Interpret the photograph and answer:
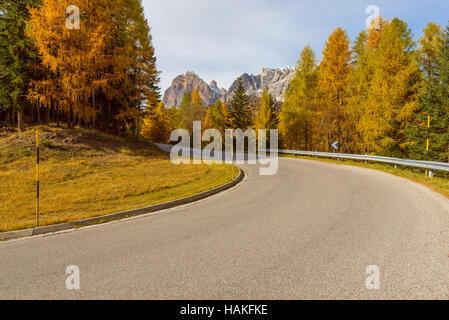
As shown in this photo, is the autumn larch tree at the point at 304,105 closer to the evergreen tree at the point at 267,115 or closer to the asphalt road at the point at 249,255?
the evergreen tree at the point at 267,115

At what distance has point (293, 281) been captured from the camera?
3148mm

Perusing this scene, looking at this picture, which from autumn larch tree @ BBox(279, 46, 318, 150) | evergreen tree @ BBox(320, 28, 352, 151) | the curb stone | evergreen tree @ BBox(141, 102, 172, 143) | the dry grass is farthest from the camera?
evergreen tree @ BBox(141, 102, 172, 143)

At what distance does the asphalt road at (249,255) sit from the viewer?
3.01 m

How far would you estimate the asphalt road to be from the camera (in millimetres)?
3006

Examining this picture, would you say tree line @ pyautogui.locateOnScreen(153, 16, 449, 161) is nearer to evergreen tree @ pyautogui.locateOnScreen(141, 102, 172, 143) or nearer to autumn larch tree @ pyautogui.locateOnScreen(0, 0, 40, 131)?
evergreen tree @ pyautogui.locateOnScreen(141, 102, 172, 143)

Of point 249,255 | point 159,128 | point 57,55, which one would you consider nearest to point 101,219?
point 249,255

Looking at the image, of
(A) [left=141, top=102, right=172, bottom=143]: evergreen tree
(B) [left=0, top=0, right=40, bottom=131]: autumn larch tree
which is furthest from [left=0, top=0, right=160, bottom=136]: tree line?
(A) [left=141, top=102, right=172, bottom=143]: evergreen tree

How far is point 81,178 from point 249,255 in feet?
42.1

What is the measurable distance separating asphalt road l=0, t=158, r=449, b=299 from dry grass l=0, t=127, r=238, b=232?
247cm

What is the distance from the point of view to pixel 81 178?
13.3m

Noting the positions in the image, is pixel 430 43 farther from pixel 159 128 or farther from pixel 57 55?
pixel 159 128

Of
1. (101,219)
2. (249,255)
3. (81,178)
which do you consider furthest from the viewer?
(81,178)

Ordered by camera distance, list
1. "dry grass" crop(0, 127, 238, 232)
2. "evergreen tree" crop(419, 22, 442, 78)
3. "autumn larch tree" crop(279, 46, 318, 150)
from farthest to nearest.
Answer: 1. "autumn larch tree" crop(279, 46, 318, 150)
2. "evergreen tree" crop(419, 22, 442, 78)
3. "dry grass" crop(0, 127, 238, 232)
